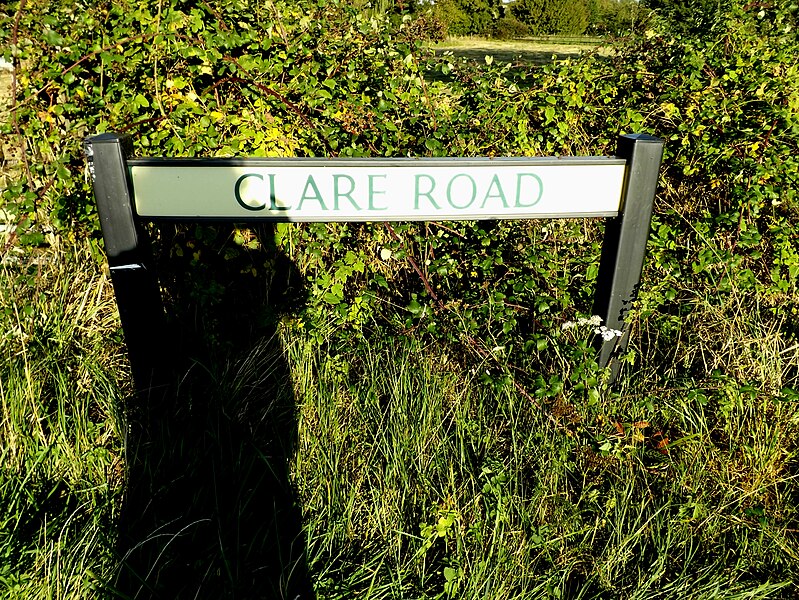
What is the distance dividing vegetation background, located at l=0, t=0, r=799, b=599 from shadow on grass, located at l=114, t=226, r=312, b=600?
0.01 metres

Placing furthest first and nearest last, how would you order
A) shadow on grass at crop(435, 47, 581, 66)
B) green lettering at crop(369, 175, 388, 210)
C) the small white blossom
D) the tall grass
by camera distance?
shadow on grass at crop(435, 47, 581, 66) < the small white blossom < green lettering at crop(369, 175, 388, 210) < the tall grass

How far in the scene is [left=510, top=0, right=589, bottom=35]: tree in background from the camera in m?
30.6

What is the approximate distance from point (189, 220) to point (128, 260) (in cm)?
24

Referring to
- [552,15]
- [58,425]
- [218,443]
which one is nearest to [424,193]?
[218,443]

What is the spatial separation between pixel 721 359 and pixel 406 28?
2.11 meters

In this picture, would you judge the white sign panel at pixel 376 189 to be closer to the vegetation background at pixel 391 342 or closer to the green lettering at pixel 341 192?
the green lettering at pixel 341 192

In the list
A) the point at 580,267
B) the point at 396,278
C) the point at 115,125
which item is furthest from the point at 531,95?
the point at 115,125

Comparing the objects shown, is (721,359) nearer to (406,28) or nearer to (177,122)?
(406,28)

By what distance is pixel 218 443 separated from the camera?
7.16ft

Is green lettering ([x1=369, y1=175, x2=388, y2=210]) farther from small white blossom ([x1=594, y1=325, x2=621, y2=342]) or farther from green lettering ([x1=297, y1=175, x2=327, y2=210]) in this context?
small white blossom ([x1=594, y1=325, x2=621, y2=342])

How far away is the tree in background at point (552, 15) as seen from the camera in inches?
1204

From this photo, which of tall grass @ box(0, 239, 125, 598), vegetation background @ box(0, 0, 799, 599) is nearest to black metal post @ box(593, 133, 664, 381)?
vegetation background @ box(0, 0, 799, 599)

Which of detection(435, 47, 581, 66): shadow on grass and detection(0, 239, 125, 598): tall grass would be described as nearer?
detection(0, 239, 125, 598): tall grass

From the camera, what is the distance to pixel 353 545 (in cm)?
190
